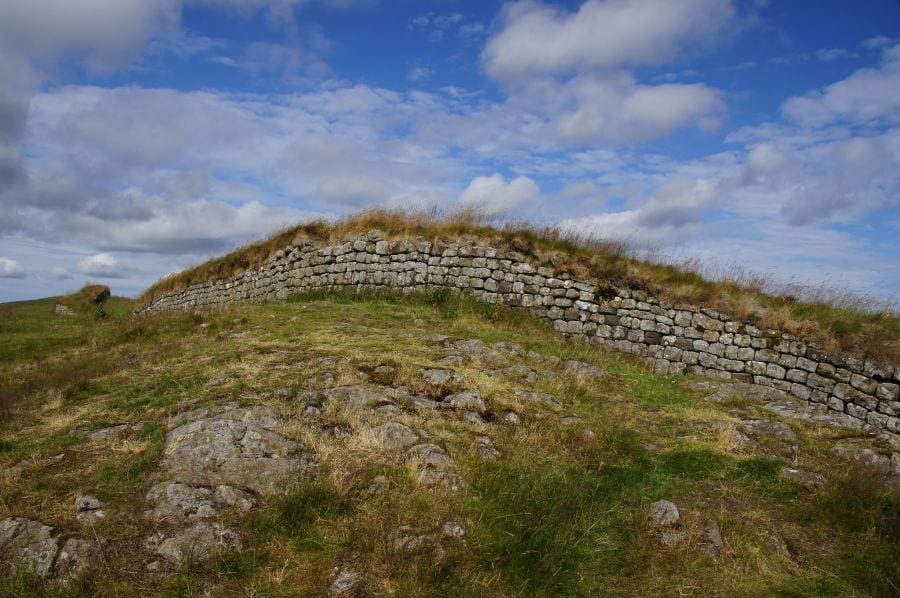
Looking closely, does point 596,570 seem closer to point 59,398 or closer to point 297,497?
point 297,497

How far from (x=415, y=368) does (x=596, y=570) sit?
4.22 metres

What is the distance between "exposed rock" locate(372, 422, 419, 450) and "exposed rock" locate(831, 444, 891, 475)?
5.57 m

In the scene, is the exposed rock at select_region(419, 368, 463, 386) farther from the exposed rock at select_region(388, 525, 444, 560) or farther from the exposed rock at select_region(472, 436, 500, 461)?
the exposed rock at select_region(388, 525, 444, 560)

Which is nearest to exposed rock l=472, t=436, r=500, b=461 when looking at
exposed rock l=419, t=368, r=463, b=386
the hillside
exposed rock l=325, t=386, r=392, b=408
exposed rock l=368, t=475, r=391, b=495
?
the hillside

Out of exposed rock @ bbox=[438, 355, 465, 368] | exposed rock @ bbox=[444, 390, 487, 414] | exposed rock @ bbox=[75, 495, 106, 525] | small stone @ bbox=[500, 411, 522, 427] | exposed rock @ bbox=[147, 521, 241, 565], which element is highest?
exposed rock @ bbox=[438, 355, 465, 368]

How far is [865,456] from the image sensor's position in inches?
288

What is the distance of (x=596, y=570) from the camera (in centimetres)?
488

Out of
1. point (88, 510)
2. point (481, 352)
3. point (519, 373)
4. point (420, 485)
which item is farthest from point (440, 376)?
point (88, 510)

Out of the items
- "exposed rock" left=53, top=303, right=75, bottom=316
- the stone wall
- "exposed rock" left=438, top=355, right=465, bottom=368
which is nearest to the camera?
"exposed rock" left=438, top=355, right=465, bottom=368

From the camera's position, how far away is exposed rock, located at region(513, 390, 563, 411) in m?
8.05

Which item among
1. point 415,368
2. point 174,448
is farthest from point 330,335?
point 174,448

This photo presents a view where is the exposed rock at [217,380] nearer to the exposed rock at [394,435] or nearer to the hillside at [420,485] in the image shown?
the hillside at [420,485]

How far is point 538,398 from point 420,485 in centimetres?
325

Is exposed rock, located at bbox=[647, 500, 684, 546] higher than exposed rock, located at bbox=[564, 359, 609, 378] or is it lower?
lower
